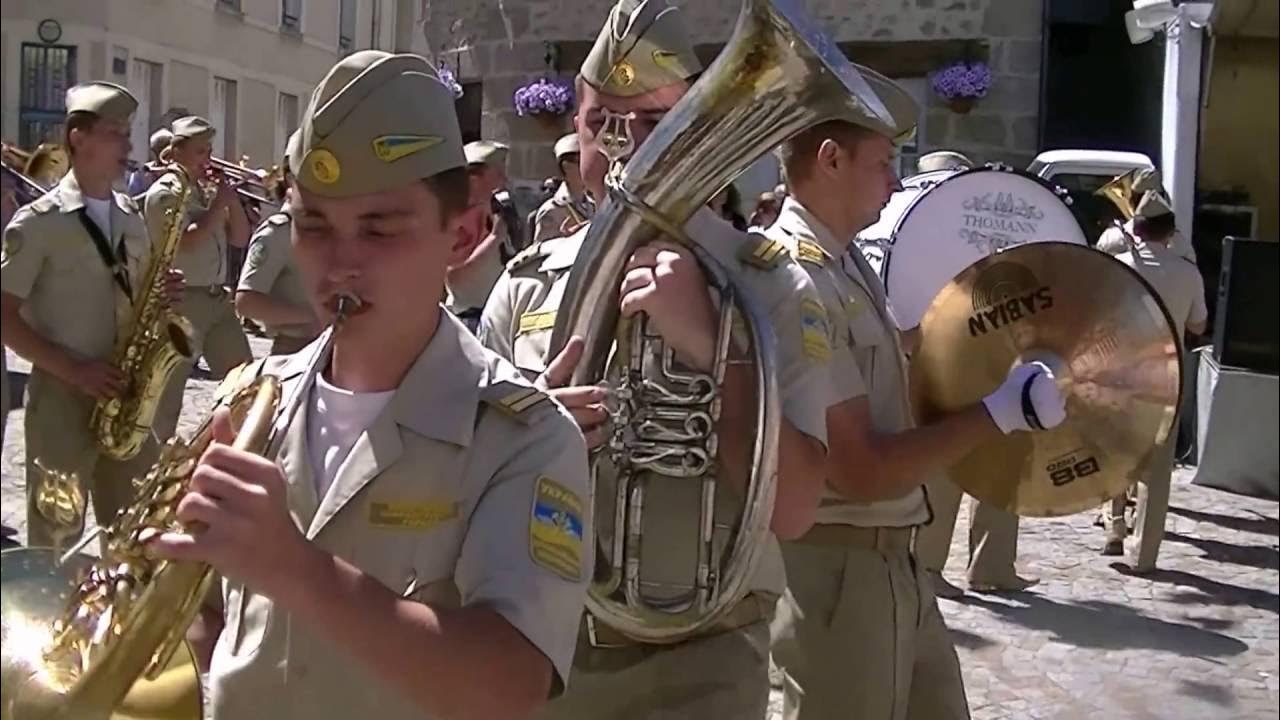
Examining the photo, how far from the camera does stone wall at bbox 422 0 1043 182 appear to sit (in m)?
3.18

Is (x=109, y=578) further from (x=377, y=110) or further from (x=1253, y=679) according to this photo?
(x=1253, y=679)

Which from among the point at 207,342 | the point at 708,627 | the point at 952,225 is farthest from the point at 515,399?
the point at 952,225

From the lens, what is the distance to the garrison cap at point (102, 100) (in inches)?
63.1

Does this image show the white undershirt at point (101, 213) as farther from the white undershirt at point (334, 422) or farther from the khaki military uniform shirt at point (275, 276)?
the khaki military uniform shirt at point (275, 276)

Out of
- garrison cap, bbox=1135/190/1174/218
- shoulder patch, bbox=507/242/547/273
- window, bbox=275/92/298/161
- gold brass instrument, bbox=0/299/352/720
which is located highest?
garrison cap, bbox=1135/190/1174/218

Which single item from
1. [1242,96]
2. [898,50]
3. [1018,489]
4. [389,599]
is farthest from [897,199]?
[389,599]

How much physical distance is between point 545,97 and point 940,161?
1972 millimetres

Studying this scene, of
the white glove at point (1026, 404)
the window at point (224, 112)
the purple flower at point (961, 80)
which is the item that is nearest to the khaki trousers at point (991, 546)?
the purple flower at point (961, 80)

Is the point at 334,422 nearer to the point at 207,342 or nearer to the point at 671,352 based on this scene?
the point at 671,352

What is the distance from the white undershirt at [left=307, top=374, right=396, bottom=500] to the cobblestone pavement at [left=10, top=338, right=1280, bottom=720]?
Result: 1.14m

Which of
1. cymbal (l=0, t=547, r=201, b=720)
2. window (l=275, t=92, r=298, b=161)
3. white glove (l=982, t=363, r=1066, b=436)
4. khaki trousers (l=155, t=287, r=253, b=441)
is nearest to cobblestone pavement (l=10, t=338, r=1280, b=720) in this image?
khaki trousers (l=155, t=287, r=253, b=441)

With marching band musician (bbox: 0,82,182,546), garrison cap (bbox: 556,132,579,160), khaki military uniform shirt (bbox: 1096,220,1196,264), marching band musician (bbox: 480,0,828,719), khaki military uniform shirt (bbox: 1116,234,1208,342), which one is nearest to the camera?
marching band musician (bbox: 0,82,182,546)

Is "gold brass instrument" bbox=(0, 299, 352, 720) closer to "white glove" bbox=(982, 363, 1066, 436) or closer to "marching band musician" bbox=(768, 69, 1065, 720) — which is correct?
"marching band musician" bbox=(768, 69, 1065, 720)

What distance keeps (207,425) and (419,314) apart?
27 cm
